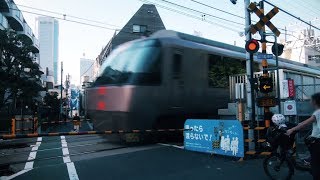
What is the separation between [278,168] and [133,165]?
3.80 meters

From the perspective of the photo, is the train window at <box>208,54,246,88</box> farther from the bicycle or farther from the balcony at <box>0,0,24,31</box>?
the balcony at <box>0,0,24,31</box>

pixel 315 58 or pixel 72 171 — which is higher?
pixel 315 58

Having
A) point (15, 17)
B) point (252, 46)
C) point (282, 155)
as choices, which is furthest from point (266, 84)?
point (15, 17)

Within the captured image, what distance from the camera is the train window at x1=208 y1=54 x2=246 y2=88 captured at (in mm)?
15594

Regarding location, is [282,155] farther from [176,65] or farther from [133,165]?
[176,65]

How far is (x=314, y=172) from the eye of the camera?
5.69 m

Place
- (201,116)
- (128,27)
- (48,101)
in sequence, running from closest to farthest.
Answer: (201,116)
(48,101)
(128,27)

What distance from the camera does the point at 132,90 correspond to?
12953mm

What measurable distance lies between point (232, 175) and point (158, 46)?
21.2 feet

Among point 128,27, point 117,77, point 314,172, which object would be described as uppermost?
point 128,27

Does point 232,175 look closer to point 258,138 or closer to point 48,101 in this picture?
point 258,138

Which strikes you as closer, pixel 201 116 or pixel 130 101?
pixel 130 101

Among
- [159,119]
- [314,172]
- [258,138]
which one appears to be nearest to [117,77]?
[159,119]

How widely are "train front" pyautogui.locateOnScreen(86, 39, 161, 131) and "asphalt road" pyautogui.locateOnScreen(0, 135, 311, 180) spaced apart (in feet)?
3.89
